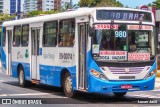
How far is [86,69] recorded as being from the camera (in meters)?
14.2

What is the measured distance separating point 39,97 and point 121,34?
383 cm

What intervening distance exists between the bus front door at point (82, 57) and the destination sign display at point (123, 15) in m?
0.67

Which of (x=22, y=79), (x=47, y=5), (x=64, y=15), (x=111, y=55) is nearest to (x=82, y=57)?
(x=111, y=55)

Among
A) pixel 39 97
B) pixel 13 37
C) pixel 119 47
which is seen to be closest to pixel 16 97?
pixel 39 97

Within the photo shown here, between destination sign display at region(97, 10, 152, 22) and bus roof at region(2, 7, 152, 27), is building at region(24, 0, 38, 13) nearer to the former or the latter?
bus roof at region(2, 7, 152, 27)

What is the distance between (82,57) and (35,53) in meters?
4.57

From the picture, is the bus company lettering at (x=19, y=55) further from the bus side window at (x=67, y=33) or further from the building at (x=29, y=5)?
the building at (x=29, y=5)

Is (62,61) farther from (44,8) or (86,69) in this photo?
(44,8)

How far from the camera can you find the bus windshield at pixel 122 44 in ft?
46.0

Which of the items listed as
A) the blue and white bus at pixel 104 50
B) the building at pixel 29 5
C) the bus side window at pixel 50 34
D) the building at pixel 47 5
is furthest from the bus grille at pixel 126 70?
the building at pixel 29 5

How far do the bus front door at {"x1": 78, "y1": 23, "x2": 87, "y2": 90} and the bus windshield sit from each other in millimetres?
Answer: 591

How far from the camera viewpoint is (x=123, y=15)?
1455 centimetres

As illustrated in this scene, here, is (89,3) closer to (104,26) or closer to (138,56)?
(138,56)

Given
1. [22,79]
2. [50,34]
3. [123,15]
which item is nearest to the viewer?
[123,15]
